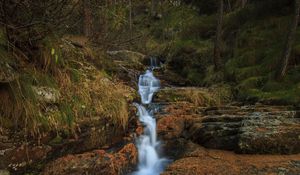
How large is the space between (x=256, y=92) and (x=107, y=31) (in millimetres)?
5715

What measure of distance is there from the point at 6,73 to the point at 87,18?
2.28 metres

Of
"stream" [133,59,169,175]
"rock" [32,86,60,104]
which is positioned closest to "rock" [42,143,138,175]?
"stream" [133,59,169,175]

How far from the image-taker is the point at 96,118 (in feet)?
19.3

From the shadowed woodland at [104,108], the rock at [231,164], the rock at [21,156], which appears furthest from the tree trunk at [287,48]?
the rock at [21,156]

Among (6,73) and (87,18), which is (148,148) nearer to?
(87,18)

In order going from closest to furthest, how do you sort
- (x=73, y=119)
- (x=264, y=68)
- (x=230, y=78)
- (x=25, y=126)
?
(x=25, y=126), (x=73, y=119), (x=264, y=68), (x=230, y=78)

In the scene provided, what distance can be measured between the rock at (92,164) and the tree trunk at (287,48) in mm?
6233

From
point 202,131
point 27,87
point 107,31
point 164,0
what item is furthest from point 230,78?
point 164,0

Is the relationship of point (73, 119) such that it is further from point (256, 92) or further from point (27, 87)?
point (256, 92)

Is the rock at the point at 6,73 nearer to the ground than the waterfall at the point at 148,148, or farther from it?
farther from it

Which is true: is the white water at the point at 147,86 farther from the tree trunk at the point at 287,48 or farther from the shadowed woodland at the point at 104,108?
the tree trunk at the point at 287,48

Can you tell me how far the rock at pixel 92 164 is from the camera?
16.0ft

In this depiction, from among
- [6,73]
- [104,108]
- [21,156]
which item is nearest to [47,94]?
[6,73]

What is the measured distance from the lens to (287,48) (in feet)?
29.0
